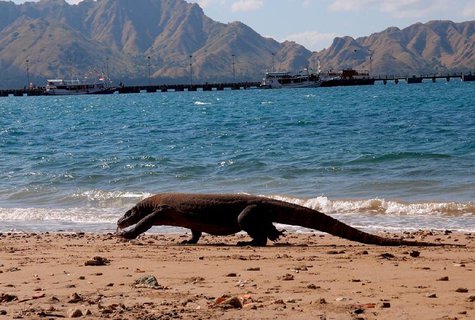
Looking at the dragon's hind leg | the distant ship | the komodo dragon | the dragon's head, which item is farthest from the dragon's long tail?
the distant ship

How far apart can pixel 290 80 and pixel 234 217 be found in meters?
175

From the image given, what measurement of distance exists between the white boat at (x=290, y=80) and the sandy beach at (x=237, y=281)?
570 feet

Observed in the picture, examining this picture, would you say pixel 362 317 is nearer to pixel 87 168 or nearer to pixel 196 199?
pixel 196 199

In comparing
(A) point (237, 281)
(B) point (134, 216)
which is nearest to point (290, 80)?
(B) point (134, 216)

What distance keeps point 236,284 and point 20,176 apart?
2012cm

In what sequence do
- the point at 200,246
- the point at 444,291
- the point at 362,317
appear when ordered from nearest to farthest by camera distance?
the point at 362,317
the point at 444,291
the point at 200,246

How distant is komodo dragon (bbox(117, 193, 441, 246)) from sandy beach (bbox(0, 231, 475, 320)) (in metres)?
0.29

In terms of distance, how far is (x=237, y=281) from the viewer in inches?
375

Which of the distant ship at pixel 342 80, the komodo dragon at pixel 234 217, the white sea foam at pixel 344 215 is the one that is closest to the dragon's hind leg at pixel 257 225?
the komodo dragon at pixel 234 217

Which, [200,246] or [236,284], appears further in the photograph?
[200,246]

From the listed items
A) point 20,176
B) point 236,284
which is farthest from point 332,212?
point 20,176

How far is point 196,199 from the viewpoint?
1426 centimetres

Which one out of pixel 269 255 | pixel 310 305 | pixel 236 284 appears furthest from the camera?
pixel 269 255

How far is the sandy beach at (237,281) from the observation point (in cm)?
788
